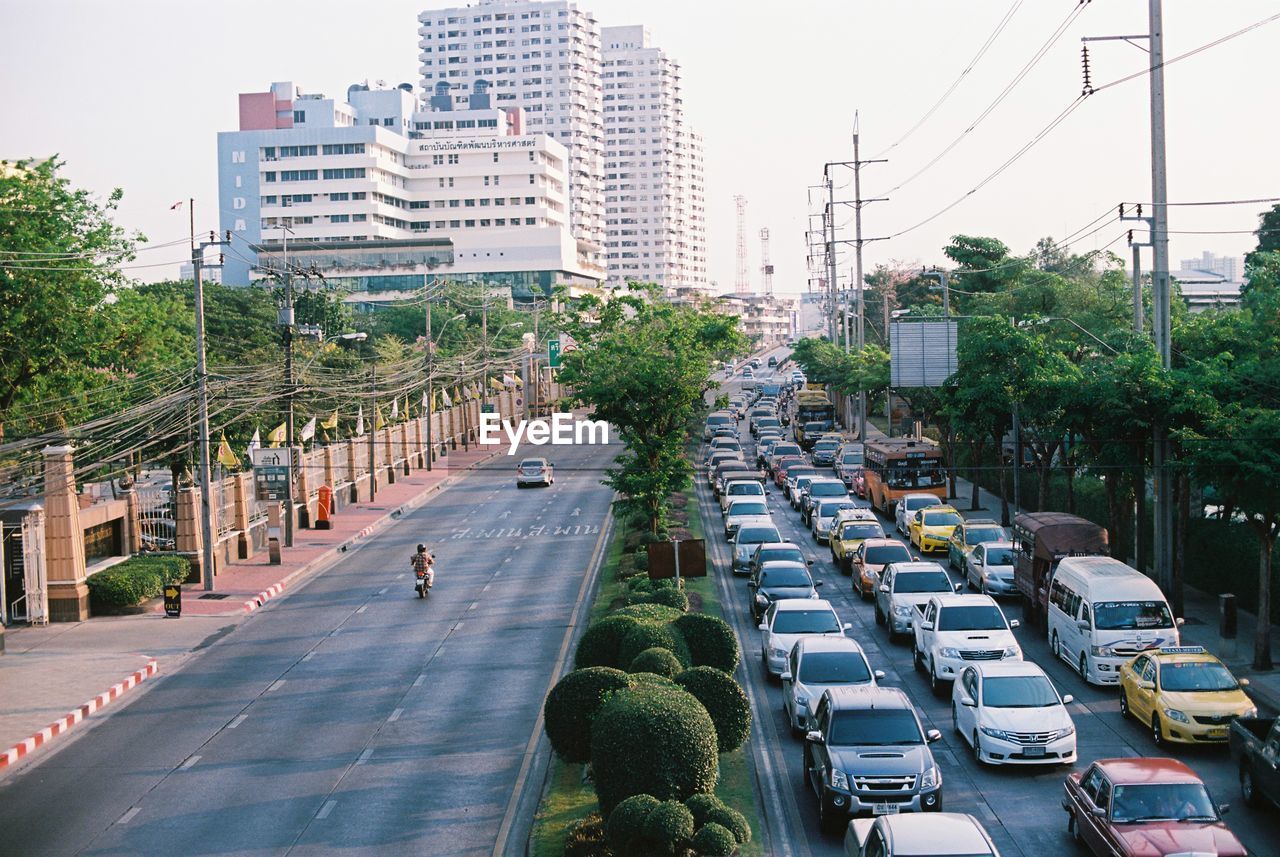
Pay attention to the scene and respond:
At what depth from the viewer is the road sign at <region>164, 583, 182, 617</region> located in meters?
37.6

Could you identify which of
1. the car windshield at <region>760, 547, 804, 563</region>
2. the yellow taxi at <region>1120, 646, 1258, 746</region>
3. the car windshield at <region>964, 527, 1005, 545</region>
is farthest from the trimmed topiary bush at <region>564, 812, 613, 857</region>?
the car windshield at <region>964, 527, 1005, 545</region>

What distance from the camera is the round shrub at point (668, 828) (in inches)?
603

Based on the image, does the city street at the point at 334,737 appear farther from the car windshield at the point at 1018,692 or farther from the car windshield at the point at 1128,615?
the car windshield at the point at 1128,615

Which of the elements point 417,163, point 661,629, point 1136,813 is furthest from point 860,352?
point 417,163

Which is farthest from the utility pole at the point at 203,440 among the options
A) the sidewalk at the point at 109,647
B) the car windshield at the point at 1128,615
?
the car windshield at the point at 1128,615

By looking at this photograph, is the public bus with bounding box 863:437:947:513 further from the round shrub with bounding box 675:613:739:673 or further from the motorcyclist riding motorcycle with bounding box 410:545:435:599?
the round shrub with bounding box 675:613:739:673

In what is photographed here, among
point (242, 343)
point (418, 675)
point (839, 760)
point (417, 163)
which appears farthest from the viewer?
point (417, 163)

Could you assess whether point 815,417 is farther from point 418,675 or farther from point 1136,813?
point 1136,813

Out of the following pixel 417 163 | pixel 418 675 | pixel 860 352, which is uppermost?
pixel 417 163

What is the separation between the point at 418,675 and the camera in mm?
29250

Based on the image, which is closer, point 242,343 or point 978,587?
point 978,587

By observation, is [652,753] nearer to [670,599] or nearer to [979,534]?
[670,599]

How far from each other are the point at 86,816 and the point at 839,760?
36.0 ft

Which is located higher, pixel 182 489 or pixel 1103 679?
pixel 182 489
